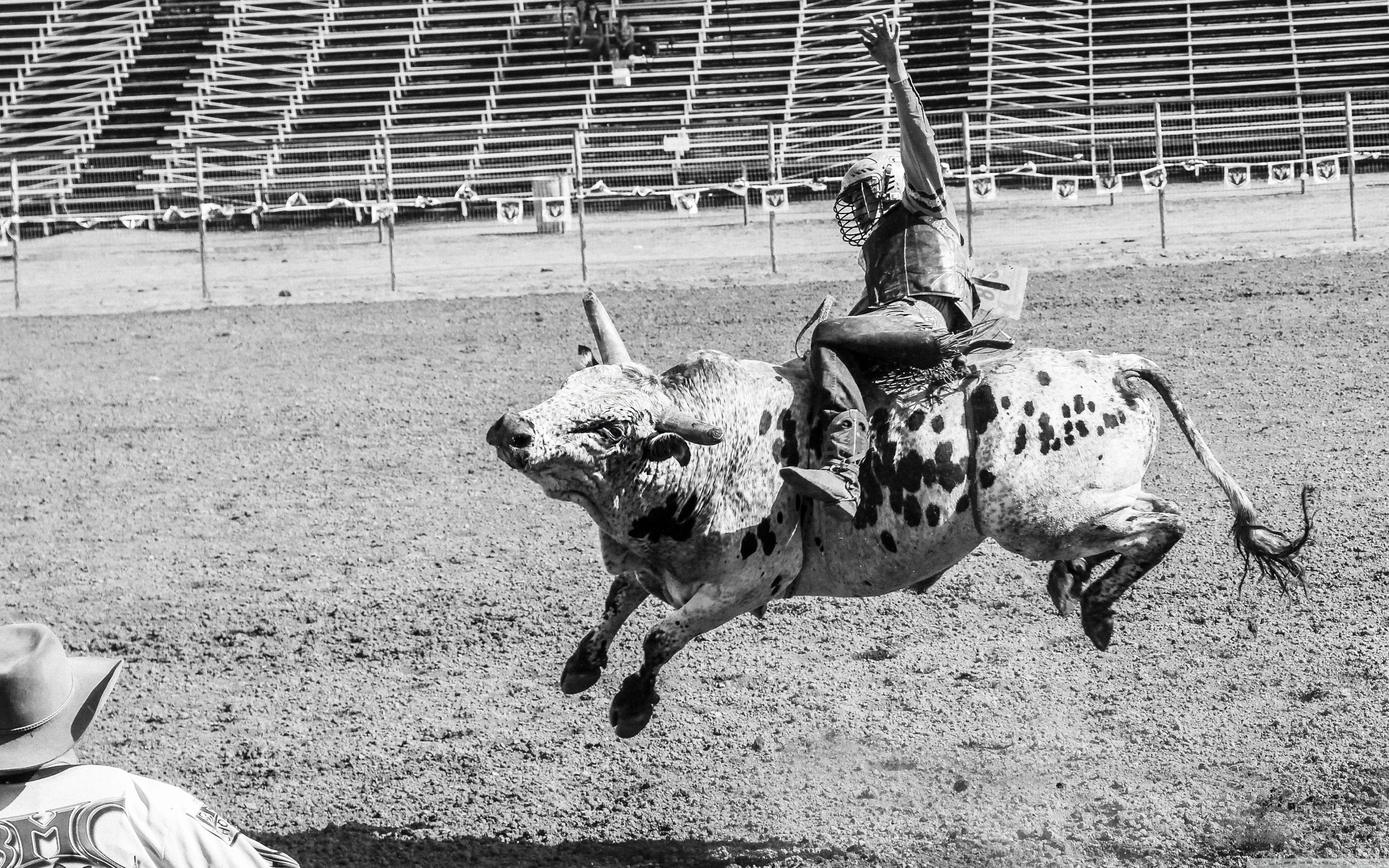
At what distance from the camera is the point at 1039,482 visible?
5.93 m

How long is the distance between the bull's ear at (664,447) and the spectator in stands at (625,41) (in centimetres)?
2816

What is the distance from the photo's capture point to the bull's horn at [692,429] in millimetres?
5422

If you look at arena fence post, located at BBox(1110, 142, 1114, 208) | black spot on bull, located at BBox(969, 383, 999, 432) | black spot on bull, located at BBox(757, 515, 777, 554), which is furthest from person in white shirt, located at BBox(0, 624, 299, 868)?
arena fence post, located at BBox(1110, 142, 1114, 208)

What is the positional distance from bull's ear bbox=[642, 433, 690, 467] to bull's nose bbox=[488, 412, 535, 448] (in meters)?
0.62

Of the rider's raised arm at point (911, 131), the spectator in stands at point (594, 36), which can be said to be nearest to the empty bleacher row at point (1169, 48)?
the spectator in stands at point (594, 36)

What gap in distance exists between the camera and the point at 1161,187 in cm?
2002

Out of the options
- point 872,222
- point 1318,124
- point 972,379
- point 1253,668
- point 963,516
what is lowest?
point 1253,668

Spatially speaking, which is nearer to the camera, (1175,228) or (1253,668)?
(1253,668)

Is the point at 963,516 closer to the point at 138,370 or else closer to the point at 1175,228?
the point at 138,370

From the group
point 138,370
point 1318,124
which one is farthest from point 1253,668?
point 1318,124

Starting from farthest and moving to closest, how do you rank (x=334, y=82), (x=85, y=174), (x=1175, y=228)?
(x=334, y=82), (x=85, y=174), (x=1175, y=228)

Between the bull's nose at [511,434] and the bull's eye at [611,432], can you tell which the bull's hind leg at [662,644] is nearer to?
the bull's eye at [611,432]

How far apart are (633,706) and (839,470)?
119 cm

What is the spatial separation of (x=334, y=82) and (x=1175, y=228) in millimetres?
Result: 19423
